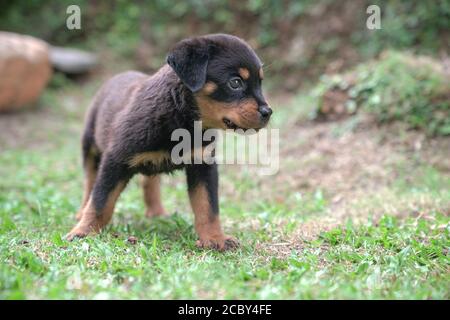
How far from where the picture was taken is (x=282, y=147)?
857cm

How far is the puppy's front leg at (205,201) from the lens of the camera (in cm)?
486

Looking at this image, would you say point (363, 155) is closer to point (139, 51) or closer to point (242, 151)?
point (242, 151)

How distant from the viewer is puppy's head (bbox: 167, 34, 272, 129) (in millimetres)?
4422

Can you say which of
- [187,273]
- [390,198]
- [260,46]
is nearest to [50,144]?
[260,46]

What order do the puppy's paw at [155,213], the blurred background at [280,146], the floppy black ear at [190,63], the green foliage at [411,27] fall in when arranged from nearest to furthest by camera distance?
1. the blurred background at [280,146]
2. the floppy black ear at [190,63]
3. the puppy's paw at [155,213]
4. the green foliage at [411,27]

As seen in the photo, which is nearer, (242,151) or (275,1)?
(242,151)

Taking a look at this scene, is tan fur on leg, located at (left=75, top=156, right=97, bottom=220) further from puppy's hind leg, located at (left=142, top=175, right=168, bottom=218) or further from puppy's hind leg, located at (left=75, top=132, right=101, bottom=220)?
puppy's hind leg, located at (left=142, top=175, right=168, bottom=218)

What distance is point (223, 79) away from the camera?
4.48 m

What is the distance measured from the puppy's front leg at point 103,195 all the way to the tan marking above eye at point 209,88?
1.01 m

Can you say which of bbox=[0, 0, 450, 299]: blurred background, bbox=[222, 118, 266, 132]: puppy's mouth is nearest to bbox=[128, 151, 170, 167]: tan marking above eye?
bbox=[222, 118, 266, 132]: puppy's mouth

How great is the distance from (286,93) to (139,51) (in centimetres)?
415

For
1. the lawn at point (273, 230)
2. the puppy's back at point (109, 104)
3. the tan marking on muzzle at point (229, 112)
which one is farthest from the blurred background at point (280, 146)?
the tan marking on muzzle at point (229, 112)

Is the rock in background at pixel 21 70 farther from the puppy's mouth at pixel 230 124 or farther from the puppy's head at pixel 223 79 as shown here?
the puppy's mouth at pixel 230 124
